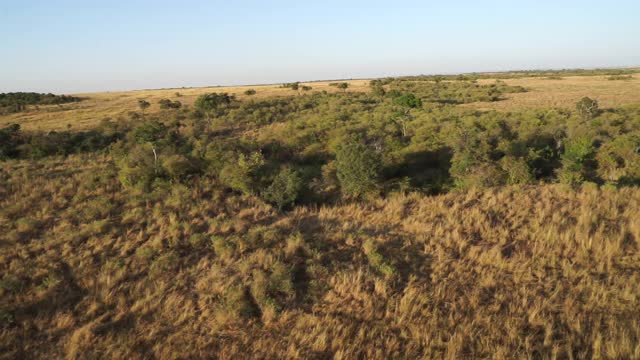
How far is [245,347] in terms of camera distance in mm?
5504

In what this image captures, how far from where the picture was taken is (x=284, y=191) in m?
11.5

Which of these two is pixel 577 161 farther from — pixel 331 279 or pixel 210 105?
pixel 210 105

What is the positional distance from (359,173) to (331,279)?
19.0 feet

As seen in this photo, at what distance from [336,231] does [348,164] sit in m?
4.16

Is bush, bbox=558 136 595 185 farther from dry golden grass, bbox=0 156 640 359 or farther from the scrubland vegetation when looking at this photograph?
dry golden grass, bbox=0 156 640 359

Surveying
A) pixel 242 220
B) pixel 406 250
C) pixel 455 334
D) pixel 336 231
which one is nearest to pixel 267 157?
pixel 242 220

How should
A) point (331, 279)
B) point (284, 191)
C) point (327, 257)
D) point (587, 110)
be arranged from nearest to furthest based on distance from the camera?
point (331, 279), point (327, 257), point (284, 191), point (587, 110)

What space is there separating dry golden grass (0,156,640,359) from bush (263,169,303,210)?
74 cm

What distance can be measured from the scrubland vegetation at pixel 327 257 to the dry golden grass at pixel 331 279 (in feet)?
0.11

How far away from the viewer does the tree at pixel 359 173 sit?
12086 mm

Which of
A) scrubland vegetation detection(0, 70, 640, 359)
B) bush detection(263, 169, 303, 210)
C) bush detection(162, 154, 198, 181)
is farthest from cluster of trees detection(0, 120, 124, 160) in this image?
bush detection(263, 169, 303, 210)

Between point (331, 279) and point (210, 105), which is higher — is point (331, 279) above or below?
below

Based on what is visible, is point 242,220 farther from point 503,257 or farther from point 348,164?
point 503,257

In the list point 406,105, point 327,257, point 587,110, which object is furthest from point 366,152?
point 587,110
